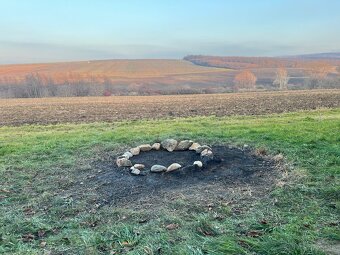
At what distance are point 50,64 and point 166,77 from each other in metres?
38.4

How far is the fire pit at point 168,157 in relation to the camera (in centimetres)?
662

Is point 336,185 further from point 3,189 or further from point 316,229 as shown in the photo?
point 3,189

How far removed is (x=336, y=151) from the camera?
293 inches

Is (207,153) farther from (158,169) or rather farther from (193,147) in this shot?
(158,169)

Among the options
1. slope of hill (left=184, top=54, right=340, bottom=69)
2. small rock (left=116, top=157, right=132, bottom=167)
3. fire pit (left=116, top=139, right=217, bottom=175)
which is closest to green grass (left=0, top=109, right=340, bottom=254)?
small rock (left=116, top=157, right=132, bottom=167)

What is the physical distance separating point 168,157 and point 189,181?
59.2 inches

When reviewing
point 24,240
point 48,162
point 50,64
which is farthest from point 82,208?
point 50,64

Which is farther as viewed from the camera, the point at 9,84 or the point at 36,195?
the point at 9,84

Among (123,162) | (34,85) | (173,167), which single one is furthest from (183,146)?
(34,85)

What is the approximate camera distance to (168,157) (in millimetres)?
7543

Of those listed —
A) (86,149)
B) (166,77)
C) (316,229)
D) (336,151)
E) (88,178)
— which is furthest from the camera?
(166,77)

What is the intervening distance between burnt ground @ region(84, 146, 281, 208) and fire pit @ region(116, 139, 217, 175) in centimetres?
2

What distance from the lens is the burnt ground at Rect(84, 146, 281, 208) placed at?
5.47 metres

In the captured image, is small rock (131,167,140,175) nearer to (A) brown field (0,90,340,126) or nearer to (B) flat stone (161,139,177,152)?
(B) flat stone (161,139,177,152)
